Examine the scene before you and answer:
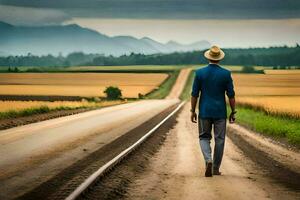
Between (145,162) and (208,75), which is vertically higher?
(208,75)

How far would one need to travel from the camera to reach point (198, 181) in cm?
1101

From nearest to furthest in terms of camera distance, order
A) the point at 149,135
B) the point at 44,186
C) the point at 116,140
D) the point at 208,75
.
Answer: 1. the point at 44,186
2. the point at 208,75
3. the point at 116,140
4. the point at 149,135

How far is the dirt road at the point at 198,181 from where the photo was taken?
31.6 feet

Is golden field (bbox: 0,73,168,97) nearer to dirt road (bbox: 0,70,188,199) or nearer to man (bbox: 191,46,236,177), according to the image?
dirt road (bbox: 0,70,188,199)

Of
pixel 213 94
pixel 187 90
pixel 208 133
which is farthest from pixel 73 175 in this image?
pixel 187 90

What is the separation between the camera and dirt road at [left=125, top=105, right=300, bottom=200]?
9620mm

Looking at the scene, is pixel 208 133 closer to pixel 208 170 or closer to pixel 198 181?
pixel 208 170

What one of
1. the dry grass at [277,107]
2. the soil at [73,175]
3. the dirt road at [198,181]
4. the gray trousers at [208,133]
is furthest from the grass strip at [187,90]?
the gray trousers at [208,133]

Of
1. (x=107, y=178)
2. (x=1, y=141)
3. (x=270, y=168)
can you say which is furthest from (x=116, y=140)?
(x=107, y=178)

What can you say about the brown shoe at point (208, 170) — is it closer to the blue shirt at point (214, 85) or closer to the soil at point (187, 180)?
the soil at point (187, 180)

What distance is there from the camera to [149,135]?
847 inches

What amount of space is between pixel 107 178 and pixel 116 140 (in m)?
8.49

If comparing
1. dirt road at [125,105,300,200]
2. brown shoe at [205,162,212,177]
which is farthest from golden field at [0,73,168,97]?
brown shoe at [205,162,212,177]

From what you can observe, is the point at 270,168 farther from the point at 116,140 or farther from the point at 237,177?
the point at 116,140
